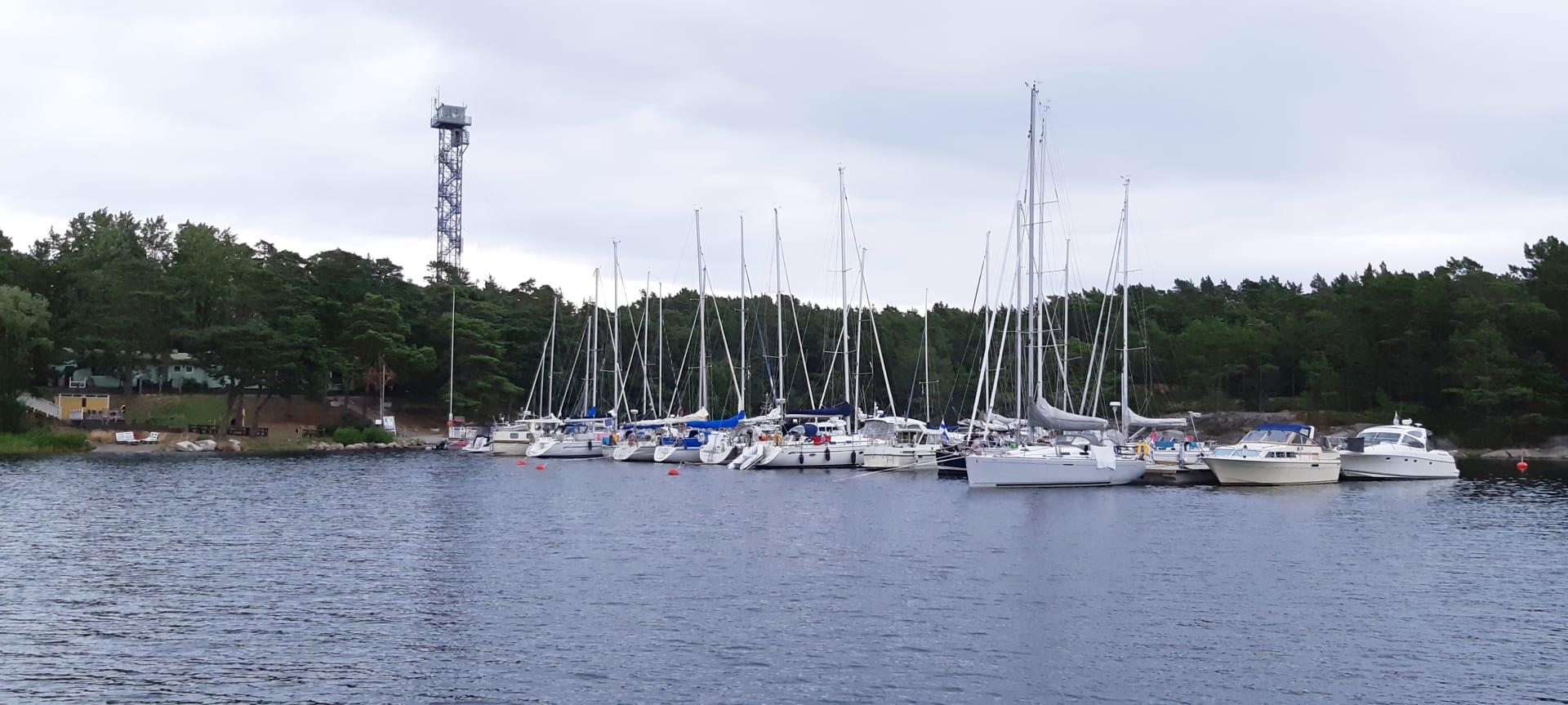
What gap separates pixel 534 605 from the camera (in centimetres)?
2814

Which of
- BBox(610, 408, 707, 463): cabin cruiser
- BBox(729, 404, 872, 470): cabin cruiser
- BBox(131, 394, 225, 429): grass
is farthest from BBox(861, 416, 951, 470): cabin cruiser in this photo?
BBox(131, 394, 225, 429): grass

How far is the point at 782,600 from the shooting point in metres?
28.8

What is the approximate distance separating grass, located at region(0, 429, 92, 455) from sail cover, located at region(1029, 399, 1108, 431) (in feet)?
213

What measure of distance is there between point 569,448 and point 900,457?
26809 millimetres

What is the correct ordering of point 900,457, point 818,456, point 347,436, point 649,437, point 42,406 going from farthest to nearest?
1. point 347,436
2. point 42,406
3. point 649,437
4. point 818,456
5. point 900,457

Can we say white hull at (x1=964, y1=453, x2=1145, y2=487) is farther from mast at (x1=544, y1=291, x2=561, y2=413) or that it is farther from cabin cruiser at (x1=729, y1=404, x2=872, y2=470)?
mast at (x1=544, y1=291, x2=561, y2=413)

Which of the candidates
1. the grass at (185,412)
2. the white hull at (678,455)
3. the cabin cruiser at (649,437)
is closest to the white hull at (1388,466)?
the white hull at (678,455)

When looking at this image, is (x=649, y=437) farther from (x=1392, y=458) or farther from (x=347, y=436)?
→ (x=1392, y=458)

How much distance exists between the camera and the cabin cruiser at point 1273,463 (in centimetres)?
5941

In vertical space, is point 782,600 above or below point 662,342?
below

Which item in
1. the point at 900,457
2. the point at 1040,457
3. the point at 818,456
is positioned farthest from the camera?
the point at 818,456

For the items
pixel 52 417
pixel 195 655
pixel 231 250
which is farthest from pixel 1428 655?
pixel 231 250

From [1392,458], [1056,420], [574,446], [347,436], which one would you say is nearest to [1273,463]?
[1392,458]

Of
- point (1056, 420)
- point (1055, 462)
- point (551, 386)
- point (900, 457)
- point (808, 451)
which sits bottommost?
point (1055, 462)
